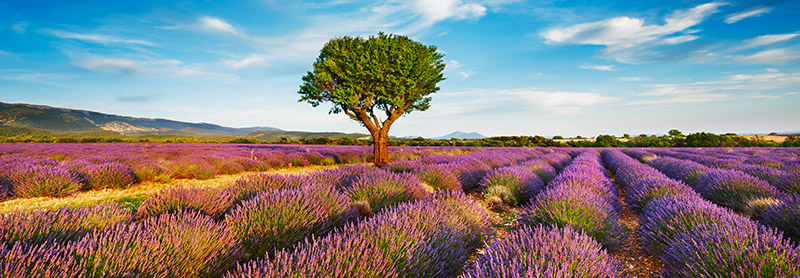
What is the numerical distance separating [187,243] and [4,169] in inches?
312

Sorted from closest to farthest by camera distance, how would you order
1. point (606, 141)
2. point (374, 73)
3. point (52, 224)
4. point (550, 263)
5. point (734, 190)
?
point (550, 263), point (52, 224), point (734, 190), point (374, 73), point (606, 141)

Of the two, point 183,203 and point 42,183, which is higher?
point 183,203

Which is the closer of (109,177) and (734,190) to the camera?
(734,190)

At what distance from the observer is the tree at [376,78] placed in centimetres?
1033

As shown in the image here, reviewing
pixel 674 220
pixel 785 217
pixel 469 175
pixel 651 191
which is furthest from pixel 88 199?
pixel 785 217

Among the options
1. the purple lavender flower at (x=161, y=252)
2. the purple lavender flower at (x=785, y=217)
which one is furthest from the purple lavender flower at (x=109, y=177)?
the purple lavender flower at (x=785, y=217)

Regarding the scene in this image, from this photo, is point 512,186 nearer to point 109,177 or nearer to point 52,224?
point 52,224

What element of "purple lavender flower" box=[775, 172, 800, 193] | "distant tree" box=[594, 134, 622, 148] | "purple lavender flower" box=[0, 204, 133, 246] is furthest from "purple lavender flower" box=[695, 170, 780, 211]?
"distant tree" box=[594, 134, 622, 148]

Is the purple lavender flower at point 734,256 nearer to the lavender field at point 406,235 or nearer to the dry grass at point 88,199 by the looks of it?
the lavender field at point 406,235

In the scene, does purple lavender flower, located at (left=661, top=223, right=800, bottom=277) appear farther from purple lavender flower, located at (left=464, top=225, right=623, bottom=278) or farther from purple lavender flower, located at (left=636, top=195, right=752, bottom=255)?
purple lavender flower, located at (left=464, top=225, right=623, bottom=278)

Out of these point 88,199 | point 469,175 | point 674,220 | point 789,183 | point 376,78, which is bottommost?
point 88,199

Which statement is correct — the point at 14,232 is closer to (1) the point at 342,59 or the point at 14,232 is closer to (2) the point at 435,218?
(2) the point at 435,218

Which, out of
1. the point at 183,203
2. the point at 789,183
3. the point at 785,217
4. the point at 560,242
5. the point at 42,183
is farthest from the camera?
the point at 42,183

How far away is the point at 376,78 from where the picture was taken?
10477 millimetres
